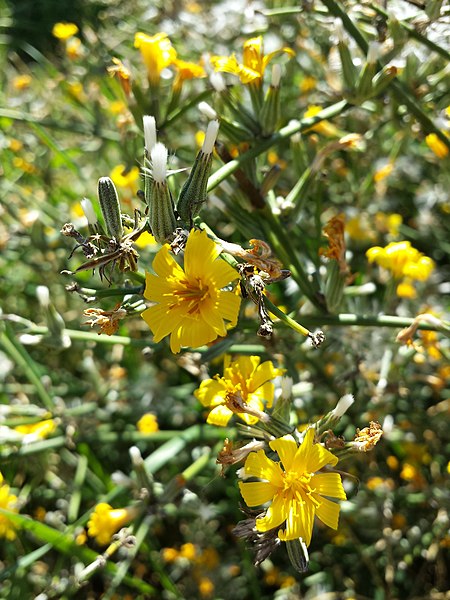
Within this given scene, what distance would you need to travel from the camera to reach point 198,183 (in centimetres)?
87

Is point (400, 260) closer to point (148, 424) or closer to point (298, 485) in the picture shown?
point (298, 485)

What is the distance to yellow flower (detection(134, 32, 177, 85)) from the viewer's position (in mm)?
1271

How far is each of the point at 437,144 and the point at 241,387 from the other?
81cm

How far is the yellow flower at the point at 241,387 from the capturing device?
0.99 metres

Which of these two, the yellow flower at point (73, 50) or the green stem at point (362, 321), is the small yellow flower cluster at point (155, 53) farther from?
the yellow flower at point (73, 50)

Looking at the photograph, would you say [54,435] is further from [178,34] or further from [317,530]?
[178,34]

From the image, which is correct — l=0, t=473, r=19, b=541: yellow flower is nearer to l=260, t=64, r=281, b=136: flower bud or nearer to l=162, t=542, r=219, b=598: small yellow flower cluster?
l=162, t=542, r=219, b=598: small yellow flower cluster

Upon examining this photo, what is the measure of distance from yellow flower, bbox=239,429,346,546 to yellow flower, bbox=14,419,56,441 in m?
0.73

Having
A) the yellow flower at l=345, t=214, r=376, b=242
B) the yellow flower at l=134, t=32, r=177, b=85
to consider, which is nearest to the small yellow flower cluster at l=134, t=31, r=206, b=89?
the yellow flower at l=134, t=32, r=177, b=85

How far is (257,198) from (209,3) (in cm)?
185

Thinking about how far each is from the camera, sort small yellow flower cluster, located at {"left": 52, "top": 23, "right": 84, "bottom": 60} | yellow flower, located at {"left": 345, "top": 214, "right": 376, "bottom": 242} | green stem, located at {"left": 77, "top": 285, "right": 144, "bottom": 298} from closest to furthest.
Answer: green stem, located at {"left": 77, "top": 285, "right": 144, "bottom": 298} < yellow flower, located at {"left": 345, "top": 214, "right": 376, "bottom": 242} < small yellow flower cluster, located at {"left": 52, "top": 23, "right": 84, "bottom": 60}

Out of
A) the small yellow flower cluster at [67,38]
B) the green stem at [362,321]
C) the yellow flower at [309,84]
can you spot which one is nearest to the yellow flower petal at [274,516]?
the green stem at [362,321]

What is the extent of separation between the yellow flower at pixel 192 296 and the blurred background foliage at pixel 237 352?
0.36 ft

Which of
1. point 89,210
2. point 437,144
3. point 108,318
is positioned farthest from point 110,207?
point 437,144
